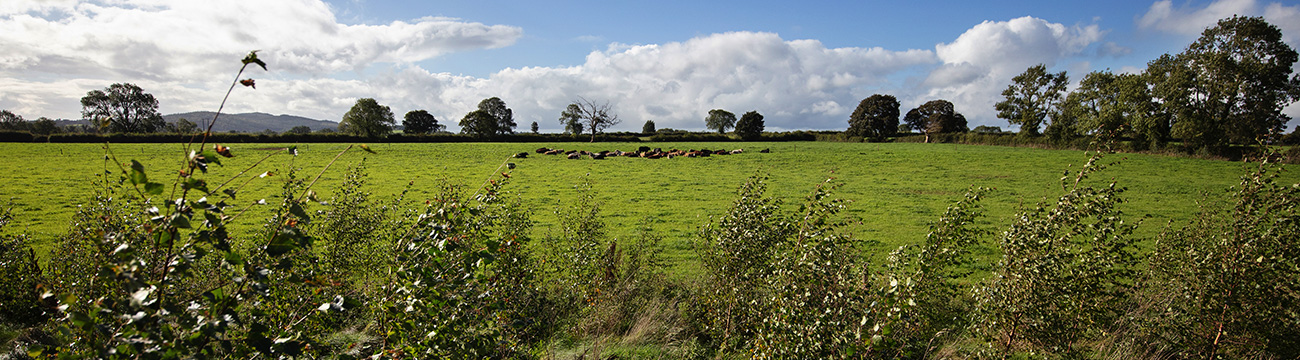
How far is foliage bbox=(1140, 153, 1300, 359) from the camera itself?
6.26 meters

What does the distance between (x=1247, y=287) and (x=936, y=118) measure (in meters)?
118

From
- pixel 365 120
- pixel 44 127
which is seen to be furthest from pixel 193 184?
pixel 44 127

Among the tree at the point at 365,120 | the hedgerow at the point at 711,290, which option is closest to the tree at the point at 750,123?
the tree at the point at 365,120

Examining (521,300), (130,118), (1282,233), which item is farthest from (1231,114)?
(130,118)

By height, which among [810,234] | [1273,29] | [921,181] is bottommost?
[921,181]

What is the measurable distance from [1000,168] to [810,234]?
41094 millimetres

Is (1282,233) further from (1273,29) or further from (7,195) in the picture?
(1273,29)

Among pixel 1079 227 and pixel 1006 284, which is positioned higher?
pixel 1079 227

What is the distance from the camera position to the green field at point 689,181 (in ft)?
64.4

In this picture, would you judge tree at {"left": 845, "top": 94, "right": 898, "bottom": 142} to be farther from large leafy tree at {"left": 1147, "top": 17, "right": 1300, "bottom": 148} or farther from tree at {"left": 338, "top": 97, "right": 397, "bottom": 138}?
tree at {"left": 338, "top": 97, "right": 397, "bottom": 138}

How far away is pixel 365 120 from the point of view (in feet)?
300

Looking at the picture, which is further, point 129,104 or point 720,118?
point 720,118

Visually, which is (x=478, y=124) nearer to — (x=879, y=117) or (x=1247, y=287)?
(x=879, y=117)

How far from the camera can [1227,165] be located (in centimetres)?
3903
